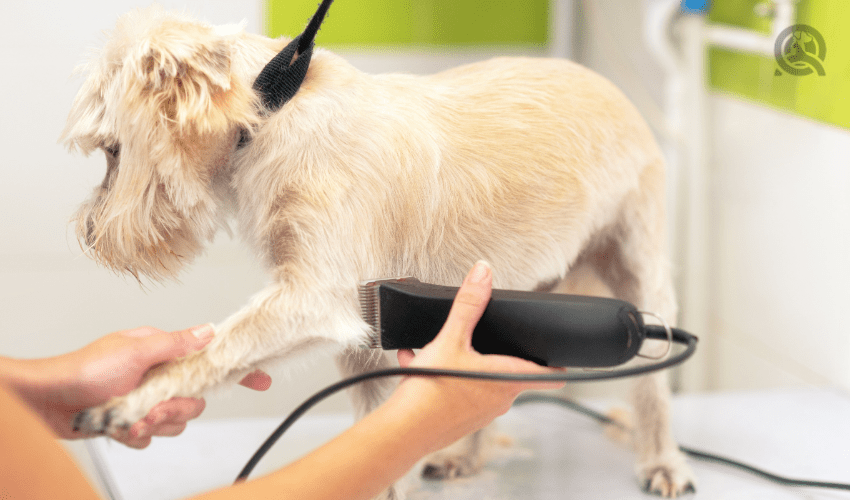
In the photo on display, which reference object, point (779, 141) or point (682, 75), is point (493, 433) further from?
point (682, 75)

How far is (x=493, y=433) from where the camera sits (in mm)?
833

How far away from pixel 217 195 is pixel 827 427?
2.31 feet

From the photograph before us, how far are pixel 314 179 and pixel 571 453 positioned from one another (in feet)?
1.54

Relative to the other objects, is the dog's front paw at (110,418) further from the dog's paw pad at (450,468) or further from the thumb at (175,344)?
the dog's paw pad at (450,468)

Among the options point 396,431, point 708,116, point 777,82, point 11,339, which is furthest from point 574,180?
point 11,339

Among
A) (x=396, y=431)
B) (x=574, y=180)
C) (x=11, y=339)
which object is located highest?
(x=574, y=180)

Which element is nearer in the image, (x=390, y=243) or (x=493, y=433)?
(x=390, y=243)

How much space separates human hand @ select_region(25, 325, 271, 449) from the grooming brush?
0.12 meters

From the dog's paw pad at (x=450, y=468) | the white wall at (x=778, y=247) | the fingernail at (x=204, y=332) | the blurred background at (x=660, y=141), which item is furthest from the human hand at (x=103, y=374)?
the white wall at (x=778, y=247)

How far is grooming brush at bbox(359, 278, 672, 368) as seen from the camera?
463 mm

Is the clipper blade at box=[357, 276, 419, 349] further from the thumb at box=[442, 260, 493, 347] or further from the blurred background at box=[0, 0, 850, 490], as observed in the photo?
the blurred background at box=[0, 0, 850, 490]

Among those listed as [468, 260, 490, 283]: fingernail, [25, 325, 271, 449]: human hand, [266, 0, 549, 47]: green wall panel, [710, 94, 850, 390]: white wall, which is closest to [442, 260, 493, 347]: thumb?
[468, 260, 490, 283]: fingernail

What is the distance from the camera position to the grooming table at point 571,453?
0.70 meters

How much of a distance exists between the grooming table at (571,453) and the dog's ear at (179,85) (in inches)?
13.3
